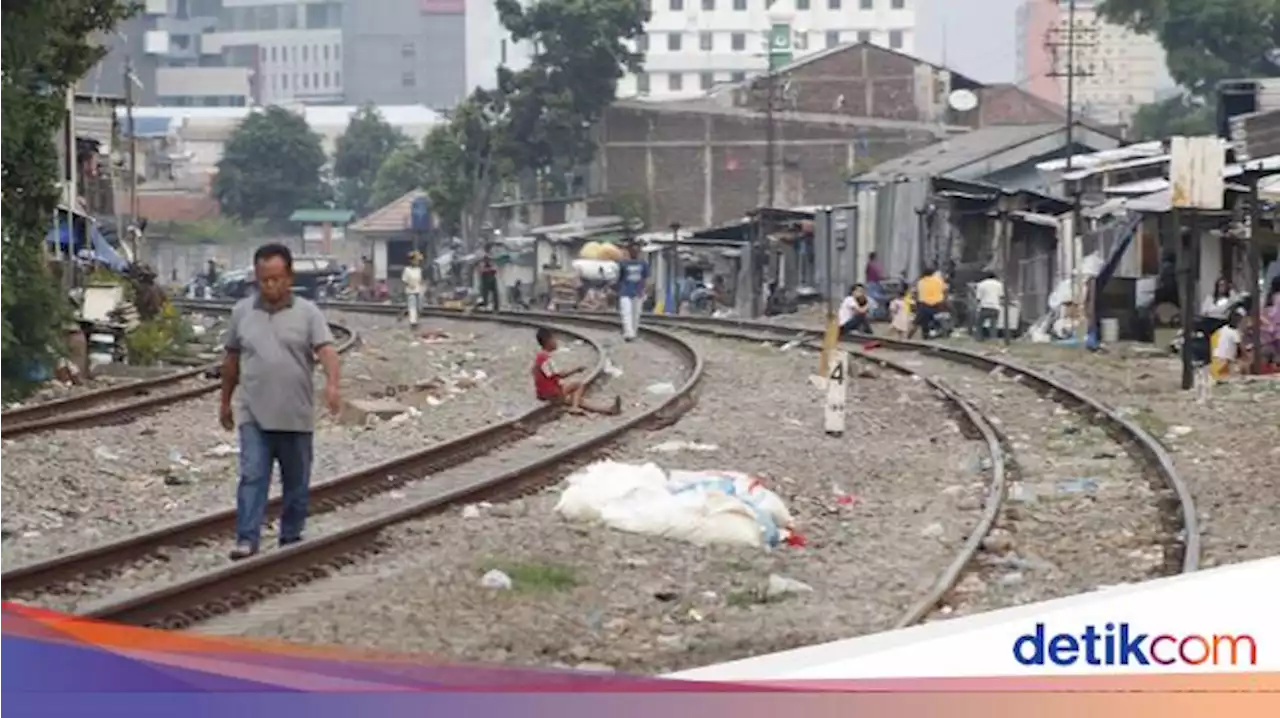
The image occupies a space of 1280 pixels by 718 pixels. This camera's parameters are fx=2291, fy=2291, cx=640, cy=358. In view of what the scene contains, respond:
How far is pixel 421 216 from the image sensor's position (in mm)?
81375

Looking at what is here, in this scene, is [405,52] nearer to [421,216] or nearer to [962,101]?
[421,216]

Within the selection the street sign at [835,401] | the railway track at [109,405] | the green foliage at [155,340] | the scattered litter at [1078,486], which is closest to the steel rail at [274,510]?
the street sign at [835,401]

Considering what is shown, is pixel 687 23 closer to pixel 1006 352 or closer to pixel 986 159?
pixel 986 159

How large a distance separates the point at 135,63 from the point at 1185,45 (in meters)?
105

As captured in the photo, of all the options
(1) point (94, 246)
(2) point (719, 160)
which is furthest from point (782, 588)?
(2) point (719, 160)

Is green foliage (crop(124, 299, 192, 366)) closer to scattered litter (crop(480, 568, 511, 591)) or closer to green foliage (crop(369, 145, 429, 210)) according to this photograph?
scattered litter (crop(480, 568, 511, 591))

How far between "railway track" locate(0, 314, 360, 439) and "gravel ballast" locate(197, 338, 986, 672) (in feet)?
17.6

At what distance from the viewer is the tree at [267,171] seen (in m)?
100

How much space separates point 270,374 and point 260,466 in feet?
1.59

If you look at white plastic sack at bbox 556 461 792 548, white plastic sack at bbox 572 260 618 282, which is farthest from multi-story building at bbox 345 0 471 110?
white plastic sack at bbox 556 461 792 548

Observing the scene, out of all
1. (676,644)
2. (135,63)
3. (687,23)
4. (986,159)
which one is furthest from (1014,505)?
(135,63)

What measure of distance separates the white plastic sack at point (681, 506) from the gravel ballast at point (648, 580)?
121mm

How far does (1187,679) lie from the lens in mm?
5691

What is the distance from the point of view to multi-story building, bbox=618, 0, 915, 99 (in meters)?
140
